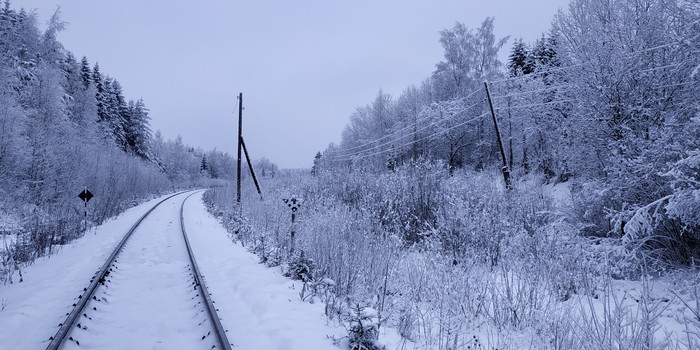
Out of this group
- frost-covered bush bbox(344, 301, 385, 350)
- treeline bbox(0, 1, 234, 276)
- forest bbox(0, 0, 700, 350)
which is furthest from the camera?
treeline bbox(0, 1, 234, 276)

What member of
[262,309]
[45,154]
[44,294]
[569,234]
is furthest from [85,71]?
[569,234]

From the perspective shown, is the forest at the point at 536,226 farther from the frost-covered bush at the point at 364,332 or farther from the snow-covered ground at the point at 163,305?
the snow-covered ground at the point at 163,305

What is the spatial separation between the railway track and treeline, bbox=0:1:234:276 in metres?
2.70

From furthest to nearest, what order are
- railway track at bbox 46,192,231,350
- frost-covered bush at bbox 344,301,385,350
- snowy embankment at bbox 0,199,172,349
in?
snowy embankment at bbox 0,199,172,349 < railway track at bbox 46,192,231,350 < frost-covered bush at bbox 344,301,385,350

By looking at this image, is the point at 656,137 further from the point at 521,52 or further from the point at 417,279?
the point at 521,52

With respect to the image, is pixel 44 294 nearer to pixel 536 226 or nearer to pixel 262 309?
pixel 262 309

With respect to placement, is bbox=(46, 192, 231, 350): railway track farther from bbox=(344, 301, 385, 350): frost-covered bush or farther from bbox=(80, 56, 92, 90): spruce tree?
bbox=(80, 56, 92, 90): spruce tree

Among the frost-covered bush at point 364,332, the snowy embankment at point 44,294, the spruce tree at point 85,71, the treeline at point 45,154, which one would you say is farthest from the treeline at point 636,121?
the spruce tree at point 85,71

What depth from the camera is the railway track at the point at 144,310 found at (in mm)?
3746

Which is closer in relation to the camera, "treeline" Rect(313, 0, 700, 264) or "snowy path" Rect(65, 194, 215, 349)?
"snowy path" Rect(65, 194, 215, 349)

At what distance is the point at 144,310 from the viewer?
4723mm

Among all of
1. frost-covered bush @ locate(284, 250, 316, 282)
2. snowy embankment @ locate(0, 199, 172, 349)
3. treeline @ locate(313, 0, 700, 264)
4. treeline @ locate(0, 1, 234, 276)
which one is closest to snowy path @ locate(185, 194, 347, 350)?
frost-covered bush @ locate(284, 250, 316, 282)

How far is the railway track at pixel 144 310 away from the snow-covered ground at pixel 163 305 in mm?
13

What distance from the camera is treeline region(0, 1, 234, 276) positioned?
39.4 ft
